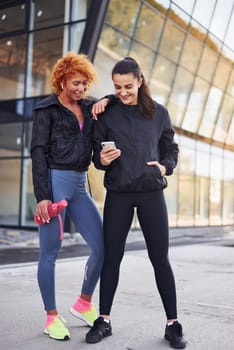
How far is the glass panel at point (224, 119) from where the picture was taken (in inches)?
800

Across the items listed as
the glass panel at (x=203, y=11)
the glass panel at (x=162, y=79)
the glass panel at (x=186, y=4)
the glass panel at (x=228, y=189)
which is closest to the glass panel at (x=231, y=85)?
the glass panel at (x=228, y=189)

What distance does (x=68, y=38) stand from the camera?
14359mm

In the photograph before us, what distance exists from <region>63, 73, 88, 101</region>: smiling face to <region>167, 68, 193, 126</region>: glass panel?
14262mm

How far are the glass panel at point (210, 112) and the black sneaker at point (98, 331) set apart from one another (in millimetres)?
16684

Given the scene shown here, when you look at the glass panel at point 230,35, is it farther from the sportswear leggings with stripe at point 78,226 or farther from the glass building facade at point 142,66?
the sportswear leggings with stripe at point 78,226

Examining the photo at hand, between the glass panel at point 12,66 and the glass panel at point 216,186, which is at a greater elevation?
the glass panel at point 12,66

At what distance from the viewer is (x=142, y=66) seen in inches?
619

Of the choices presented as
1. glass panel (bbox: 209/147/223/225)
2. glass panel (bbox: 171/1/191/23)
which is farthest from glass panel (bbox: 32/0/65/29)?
glass panel (bbox: 209/147/223/225)

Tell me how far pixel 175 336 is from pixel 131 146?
1.30m

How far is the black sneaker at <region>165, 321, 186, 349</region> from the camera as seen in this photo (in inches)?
120

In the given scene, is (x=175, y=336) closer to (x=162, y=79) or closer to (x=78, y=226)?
(x=78, y=226)

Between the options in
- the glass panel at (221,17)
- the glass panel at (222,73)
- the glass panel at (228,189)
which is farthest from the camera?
the glass panel at (228,189)

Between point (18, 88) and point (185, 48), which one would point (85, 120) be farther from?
point (185, 48)

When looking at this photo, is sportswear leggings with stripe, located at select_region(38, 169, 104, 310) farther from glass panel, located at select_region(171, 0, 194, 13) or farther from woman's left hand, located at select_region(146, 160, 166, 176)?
glass panel, located at select_region(171, 0, 194, 13)
